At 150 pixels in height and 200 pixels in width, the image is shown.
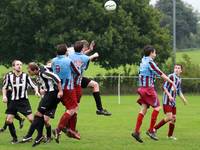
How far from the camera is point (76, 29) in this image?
1881 inches

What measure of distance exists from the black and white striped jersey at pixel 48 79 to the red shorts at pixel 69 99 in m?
0.28

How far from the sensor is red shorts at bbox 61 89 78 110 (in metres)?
13.6

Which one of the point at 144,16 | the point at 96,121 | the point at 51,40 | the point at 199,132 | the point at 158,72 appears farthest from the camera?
the point at 144,16

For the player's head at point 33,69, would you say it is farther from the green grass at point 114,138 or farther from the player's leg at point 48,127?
the green grass at point 114,138

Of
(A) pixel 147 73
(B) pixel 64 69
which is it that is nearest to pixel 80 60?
(B) pixel 64 69

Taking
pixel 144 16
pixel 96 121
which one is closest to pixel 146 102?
pixel 96 121

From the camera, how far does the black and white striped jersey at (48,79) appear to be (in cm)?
1330

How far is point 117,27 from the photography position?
48969 millimetres

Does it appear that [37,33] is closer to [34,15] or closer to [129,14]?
[34,15]

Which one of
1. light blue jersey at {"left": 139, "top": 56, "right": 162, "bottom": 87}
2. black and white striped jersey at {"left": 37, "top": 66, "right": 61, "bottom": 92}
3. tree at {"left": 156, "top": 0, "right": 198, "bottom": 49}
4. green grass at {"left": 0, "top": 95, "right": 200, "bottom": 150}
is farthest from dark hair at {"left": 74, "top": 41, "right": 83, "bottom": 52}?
tree at {"left": 156, "top": 0, "right": 198, "bottom": 49}

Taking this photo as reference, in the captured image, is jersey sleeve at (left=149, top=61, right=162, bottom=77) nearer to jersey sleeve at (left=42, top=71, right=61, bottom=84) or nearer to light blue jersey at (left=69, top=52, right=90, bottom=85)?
light blue jersey at (left=69, top=52, right=90, bottom=85)

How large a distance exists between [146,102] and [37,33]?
33.9m

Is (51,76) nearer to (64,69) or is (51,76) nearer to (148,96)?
(64,69)

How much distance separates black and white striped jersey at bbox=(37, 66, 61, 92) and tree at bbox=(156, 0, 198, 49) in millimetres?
92904
